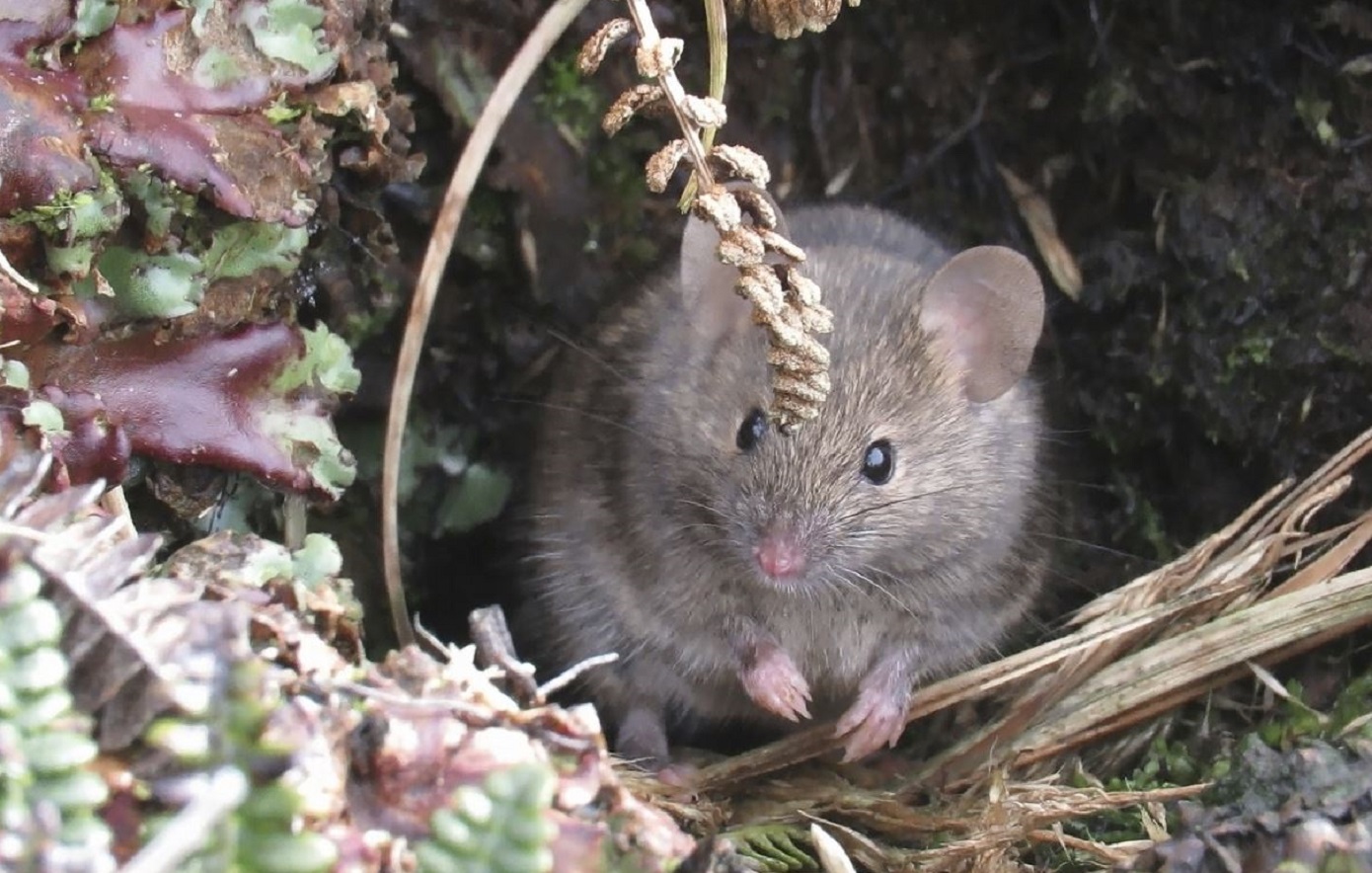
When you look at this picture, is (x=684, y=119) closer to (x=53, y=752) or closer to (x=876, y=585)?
(x=876, y=585)

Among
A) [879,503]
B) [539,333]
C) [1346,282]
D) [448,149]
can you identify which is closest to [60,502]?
[879,503]

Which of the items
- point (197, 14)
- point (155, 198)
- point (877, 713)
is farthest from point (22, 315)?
point (877, 713)

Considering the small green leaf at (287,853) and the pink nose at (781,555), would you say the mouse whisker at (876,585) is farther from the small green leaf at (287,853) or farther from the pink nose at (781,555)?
the small green leaf at (287,853)

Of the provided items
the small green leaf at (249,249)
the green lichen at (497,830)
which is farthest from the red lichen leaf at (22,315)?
the green lichen at (497,830)

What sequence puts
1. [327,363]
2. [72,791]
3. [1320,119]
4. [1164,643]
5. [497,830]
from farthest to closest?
[1320,119]
[1164,643]
[327,363]
[497,830]
[72,791]

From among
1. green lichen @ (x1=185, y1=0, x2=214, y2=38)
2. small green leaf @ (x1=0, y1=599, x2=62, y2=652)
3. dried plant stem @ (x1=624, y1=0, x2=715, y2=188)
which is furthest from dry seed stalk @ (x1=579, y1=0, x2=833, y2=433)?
small green leaf @ (x1=0, y1=599, x2=62, y2=652)

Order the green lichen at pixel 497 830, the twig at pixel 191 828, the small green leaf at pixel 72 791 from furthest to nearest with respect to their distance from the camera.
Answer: the green lichen at pixel 497 830 < the small green leaf at pixel 72 791 < the twig at pixel 191 828

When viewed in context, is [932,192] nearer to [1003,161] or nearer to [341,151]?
[1003,161]
